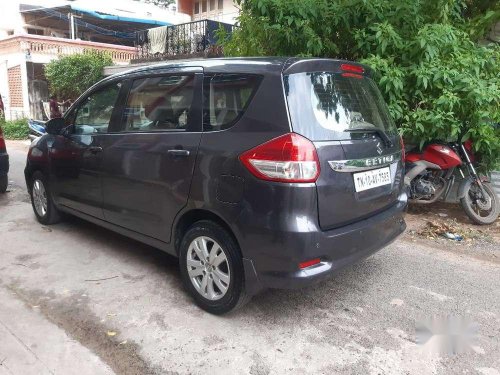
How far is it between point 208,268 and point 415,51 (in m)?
3.49

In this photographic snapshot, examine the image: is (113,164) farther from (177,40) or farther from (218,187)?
(177,40)

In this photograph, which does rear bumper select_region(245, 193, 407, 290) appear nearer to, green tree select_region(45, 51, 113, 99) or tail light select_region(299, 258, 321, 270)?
tail light select_region(299, 258, 321, 270)

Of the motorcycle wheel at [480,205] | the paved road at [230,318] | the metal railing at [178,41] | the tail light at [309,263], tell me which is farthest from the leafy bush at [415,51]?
the metal railing at [178,41]

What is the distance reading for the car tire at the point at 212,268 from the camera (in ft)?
9.31

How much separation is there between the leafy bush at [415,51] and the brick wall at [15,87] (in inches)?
588

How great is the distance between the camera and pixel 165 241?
3350 mm

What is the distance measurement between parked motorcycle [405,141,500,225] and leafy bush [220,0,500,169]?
0.16 metres

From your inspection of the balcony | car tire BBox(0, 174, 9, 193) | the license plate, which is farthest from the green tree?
the license plate

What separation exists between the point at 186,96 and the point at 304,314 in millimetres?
1780

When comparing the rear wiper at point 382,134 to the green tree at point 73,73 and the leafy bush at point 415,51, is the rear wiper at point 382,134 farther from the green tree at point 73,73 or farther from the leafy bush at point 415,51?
the green tree at point 73,73

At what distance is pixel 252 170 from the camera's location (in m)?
2.63

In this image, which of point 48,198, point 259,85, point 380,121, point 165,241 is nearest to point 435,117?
point 380,121

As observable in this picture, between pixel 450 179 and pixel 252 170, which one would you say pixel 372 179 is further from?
pixel 450 179

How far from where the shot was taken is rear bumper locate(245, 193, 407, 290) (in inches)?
101
